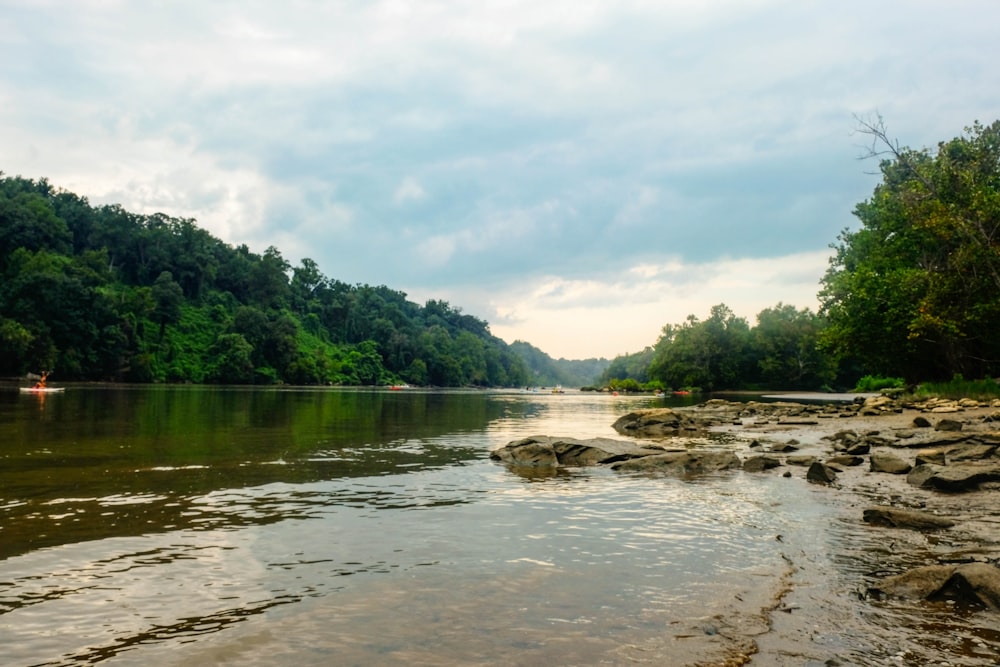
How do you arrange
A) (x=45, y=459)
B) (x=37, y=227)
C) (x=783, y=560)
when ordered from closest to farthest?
(x=783, y=560)
(x=45, y=459)
(x=37, y=227)

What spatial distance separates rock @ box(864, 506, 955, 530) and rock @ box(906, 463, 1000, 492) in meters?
4.02

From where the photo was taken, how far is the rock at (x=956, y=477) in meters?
14.8

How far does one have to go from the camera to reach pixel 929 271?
4219 cm

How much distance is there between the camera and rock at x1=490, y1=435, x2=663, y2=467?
22031 mm

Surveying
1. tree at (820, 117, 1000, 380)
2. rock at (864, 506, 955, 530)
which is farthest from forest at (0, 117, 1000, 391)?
rock at (864, 506, 955, 530)

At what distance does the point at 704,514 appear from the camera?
1331 cm

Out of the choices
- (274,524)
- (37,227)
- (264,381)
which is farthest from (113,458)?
(37,227)

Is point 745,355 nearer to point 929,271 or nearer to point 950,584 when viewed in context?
point 929,271

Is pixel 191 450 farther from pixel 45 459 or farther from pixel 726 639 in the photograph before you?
pixel 726 639

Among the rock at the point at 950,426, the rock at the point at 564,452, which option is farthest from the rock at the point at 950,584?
the rock at the point at 950,426

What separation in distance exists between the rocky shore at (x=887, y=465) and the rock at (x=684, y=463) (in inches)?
1.3

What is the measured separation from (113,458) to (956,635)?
21.4 metres

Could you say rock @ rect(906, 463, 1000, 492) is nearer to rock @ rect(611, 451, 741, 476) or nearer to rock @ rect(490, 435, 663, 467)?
rock @ rect(611, 451, 741, 476)

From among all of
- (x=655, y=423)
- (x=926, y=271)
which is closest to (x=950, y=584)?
(x=655, y=423)
